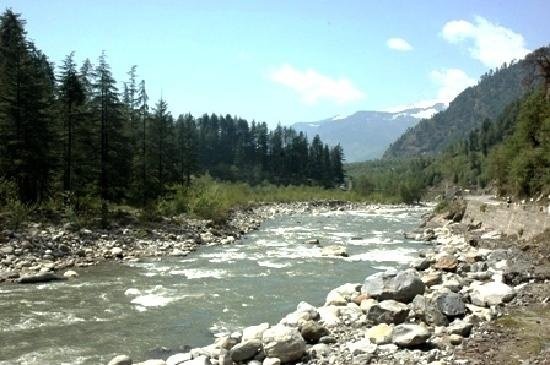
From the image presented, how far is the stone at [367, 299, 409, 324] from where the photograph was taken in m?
13.4

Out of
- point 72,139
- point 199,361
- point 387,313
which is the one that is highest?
point 72,139

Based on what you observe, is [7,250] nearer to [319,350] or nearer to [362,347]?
[319,350]

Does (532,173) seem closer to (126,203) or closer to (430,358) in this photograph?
(126,203)

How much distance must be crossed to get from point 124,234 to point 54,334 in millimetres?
19793

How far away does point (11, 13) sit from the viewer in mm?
56688

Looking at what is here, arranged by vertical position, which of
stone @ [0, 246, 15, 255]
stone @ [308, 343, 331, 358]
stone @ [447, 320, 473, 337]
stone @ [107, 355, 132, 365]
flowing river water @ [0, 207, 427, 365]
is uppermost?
stone @ [0, 246, 15, 255]

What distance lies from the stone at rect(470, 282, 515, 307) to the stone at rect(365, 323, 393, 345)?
154 inches

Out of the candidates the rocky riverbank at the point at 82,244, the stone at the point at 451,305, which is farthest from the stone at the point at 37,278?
the stone at the point at 451,305

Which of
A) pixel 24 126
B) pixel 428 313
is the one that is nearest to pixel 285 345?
pixel 428 313

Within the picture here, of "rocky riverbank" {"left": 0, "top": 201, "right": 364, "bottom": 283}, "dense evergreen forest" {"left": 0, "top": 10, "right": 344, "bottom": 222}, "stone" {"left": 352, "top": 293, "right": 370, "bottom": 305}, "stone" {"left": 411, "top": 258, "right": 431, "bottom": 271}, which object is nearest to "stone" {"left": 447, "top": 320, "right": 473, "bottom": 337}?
"stone" {"left": 352, "top": 293, "right": 370, "bottom": 305}

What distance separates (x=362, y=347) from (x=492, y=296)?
18.9 ft

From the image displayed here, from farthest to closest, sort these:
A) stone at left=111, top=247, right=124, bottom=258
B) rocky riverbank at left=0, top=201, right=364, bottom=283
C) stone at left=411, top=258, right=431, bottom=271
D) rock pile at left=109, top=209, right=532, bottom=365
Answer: stone at left=111, top=247, right=124, bottom=258
stone at left=411, top=258, right=431, bottom=271
rocky riverbank at left=0, top=201, right=364, bottom=283
rock pile at left=109, top=209, right=532, bottom=365

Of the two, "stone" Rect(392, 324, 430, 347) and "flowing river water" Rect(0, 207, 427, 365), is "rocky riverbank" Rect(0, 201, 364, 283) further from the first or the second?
"stone" Rect(392, 324, 430, 347)

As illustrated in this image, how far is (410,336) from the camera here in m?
11.3
